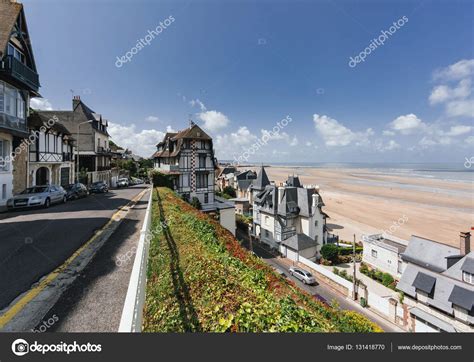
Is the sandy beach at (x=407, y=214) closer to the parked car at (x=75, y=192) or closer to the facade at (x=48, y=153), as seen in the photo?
the parked car at (x=75, y=192)

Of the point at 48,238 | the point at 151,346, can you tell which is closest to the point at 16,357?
the point at 151,346

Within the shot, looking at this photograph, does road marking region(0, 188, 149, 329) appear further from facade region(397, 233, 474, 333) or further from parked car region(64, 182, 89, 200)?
facade region(397, 233, 474, 333)

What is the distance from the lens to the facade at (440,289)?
1173cm

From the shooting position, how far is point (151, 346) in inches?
106

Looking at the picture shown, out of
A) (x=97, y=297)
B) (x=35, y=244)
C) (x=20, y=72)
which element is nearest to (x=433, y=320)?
(x=97, y=297)

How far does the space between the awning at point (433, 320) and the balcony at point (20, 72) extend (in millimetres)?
30090

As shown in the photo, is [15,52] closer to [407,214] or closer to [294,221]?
[294,221]

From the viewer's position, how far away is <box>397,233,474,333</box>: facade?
11727mm

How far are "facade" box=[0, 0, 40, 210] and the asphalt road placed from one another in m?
7.14

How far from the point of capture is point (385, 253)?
64.3 feet

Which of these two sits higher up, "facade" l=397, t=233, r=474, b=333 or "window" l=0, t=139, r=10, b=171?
"window" l=0, t=139, r=10, b=171

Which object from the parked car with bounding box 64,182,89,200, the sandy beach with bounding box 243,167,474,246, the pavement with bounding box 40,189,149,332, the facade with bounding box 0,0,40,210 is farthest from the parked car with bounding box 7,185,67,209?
the sandy beach with bounding box 243,167,474,246

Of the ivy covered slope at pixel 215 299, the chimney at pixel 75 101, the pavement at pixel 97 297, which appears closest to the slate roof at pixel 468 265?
the ivy covered slope at pixel 215 299

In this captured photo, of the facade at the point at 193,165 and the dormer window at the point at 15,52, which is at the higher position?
the dormer window at the point at 15,52
